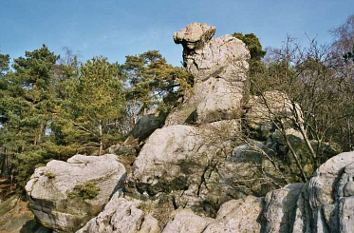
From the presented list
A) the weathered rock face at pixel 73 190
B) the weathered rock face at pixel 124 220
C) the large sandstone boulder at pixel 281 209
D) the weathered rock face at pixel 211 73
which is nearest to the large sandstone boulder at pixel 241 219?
the large sandstone boulder at pixel 281 209

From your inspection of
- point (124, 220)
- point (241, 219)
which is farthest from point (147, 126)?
point (241, 219)

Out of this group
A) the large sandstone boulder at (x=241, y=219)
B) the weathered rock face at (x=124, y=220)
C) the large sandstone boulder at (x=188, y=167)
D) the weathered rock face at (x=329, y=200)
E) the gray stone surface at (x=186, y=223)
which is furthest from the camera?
the large sandstone boulder at (x=188, y=167)

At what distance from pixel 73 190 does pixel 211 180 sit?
21.2ft

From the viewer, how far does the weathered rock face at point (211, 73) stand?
1755 cm

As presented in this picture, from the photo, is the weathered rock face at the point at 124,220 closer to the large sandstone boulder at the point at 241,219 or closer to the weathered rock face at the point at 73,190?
the large sandstone boulder at the point at 241,219

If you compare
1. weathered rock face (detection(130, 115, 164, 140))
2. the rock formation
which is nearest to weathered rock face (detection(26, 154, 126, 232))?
the rock formation

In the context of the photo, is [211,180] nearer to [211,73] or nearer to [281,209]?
[281,209]

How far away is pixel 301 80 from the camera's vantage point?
1332 centimetres

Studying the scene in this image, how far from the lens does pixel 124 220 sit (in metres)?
12.7

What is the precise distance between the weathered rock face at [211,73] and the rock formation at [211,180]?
0.23ft

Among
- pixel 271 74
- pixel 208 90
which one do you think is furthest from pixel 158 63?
pixel 271 74

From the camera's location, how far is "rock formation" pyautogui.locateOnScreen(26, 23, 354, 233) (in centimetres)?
845

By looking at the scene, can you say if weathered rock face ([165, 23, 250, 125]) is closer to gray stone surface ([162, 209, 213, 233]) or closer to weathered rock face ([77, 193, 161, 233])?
weathered rock face ([77, 193, 161, 233])

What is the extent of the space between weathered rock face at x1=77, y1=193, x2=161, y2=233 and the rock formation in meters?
0.04
